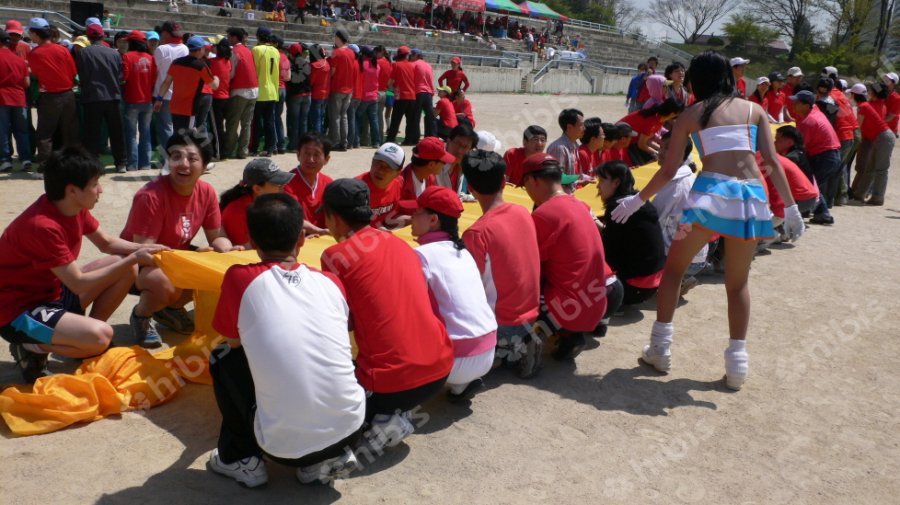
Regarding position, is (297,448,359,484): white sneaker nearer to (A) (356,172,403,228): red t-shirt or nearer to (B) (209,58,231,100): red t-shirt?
(A) (356,172,403,228): red t-shirt

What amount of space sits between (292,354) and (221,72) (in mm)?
7823

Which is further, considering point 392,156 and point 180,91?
point 180,91

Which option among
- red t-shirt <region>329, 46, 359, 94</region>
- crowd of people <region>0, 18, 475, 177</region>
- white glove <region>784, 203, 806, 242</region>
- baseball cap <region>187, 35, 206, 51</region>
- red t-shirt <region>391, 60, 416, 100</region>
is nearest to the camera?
white glove <region>784, 203, 806, 242</region>

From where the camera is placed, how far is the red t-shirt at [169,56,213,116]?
29.0ft

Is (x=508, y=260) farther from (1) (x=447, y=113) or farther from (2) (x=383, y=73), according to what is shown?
(2) (x=383, y=73)

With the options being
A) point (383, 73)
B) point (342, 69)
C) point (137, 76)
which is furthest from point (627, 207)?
point (383, 73)

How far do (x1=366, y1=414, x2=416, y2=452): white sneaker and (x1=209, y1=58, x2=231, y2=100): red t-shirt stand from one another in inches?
296

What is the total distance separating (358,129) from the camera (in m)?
12.9

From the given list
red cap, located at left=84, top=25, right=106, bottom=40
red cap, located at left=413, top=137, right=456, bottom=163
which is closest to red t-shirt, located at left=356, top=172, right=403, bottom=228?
red cap, located at left=413, top=137, right=456, bottom=163

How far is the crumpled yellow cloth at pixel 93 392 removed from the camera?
331 cm

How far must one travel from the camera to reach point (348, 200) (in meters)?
3.21

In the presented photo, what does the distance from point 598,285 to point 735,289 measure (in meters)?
0.75

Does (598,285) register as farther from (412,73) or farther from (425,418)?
(412,73)

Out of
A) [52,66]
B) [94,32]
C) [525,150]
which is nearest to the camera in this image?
[525,150]
